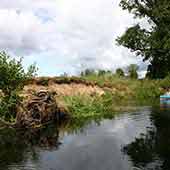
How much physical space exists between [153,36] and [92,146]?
41495 mm

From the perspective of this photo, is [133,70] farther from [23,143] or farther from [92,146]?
[92,146]

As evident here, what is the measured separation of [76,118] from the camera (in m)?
33.1

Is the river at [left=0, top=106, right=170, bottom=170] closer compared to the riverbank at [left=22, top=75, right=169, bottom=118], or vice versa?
the river at [left=0, top=106, right=170, bottom=170]

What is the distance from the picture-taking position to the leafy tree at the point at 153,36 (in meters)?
58.9

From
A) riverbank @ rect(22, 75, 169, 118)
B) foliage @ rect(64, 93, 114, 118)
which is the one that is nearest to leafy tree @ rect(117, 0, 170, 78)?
riverbank @ rect(22, 75, 169, 118)

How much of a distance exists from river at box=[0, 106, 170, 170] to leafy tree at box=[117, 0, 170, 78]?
30.7 m

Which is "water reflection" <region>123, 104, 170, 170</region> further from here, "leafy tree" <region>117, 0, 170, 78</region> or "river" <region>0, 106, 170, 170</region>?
"leafy tree" <region>117, 0, 170, 78</region>

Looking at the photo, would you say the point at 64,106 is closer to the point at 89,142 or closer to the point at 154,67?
the point at 89,142

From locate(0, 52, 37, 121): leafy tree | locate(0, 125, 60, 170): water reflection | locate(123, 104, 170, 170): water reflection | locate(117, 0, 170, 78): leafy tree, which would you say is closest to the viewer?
locate(123, 104, 170, 170): water reflection

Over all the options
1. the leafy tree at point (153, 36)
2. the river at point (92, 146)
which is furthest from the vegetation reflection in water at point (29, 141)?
the leafy tree at point (153, 36)

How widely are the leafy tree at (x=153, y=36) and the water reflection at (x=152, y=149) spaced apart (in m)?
33.4

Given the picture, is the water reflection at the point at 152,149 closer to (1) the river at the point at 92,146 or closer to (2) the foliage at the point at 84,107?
Result: (1) the river at the point at 92,146

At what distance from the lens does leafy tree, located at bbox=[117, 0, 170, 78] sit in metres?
58.9

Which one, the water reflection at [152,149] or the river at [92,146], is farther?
the river at [92,146]
